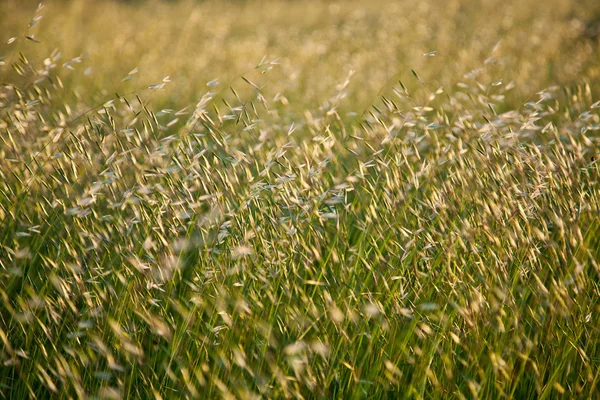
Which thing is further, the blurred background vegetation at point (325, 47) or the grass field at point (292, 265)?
the blurred background vegetation at point (325, 47)

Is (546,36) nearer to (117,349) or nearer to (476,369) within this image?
(476,369)

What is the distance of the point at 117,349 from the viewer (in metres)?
1.44

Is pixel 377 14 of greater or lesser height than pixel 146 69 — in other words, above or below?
below

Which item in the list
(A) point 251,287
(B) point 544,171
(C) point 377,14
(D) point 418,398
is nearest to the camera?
(D) point 418,398

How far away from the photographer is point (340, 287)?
1.63 metres

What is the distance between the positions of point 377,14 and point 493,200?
9062 mm

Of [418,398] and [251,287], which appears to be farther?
[251,287]

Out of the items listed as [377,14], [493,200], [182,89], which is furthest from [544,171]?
[377,14]

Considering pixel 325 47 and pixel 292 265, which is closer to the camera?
pixel 292 265

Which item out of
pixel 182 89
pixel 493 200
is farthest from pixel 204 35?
pixel 493 200

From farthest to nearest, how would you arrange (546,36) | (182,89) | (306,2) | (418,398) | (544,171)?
(306,2) < (546,36) < (182,89) < (544,171) < (418,398)

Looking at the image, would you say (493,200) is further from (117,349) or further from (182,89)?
(182,89)

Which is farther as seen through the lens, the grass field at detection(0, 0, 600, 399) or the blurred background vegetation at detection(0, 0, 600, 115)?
the blurred background vegetation at detection(0, 0, 600, 115)

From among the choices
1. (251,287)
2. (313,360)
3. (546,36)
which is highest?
(251,287)
